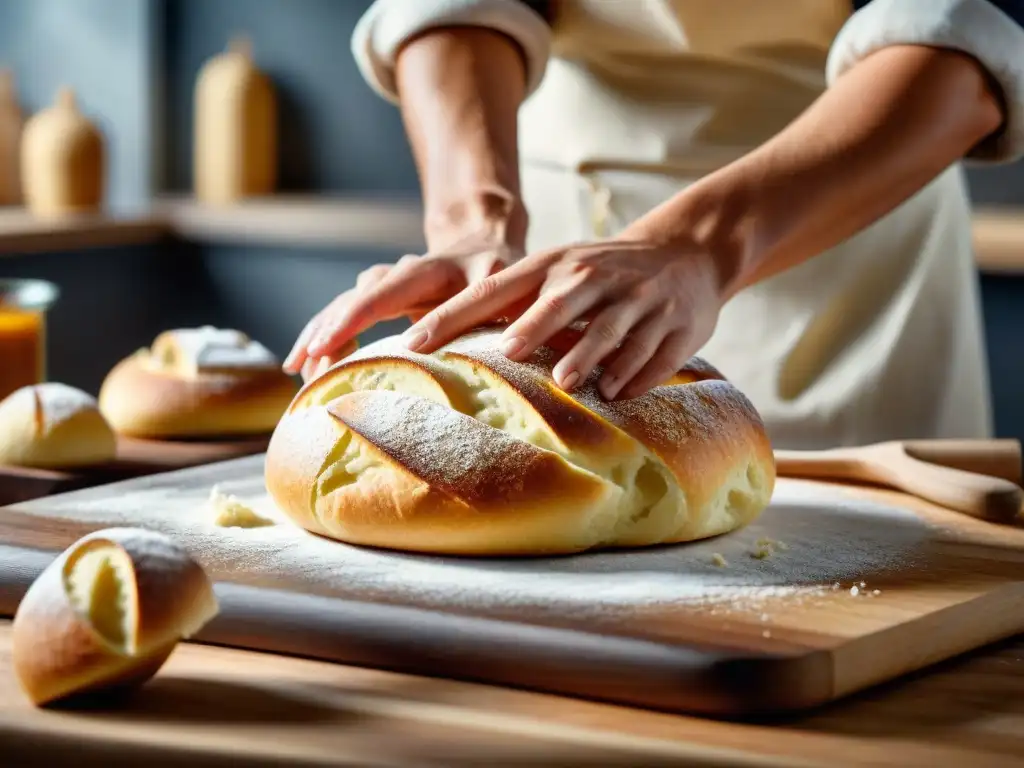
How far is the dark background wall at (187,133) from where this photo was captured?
3783mm

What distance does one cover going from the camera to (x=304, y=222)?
3.63 m

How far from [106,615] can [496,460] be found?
374 millimetres

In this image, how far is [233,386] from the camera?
174 centimetres

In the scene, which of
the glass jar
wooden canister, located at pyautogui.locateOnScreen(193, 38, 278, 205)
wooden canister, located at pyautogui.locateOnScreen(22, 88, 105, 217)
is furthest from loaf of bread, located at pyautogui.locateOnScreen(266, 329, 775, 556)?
wooden canister, located at pyautogui.locateOnScreen(193, 38, 278, 205)

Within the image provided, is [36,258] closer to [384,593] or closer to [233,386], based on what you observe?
[233,386]

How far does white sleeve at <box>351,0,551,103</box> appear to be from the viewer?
1.69 m

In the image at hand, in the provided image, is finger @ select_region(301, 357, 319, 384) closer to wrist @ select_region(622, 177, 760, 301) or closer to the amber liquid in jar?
wrist @ select_region(622, 177, 760, 301)

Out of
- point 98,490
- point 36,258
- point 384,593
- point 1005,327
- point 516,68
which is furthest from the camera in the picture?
point 36,258

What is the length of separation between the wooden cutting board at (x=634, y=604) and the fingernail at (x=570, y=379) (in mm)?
136

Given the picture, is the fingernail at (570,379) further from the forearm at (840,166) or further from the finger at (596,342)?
the forearm at (840,166)

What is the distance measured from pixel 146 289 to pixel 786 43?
2468mm

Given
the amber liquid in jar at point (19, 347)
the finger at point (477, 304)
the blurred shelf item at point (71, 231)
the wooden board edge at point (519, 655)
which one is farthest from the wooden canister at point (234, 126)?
the wooden board edge at point (519, 655)

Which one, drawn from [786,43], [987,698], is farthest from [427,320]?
[786,43]

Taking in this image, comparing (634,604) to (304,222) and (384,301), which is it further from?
(304,222)
